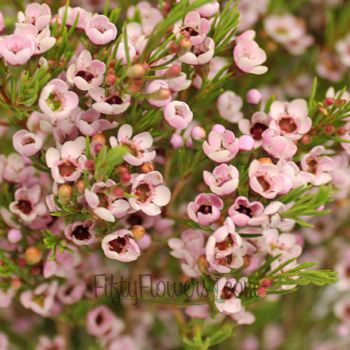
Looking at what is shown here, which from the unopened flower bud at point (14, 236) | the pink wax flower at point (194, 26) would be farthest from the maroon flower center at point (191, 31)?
the unopened flower bud at point (14, 236)

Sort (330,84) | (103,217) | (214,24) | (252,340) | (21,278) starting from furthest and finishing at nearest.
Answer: (252,340), (330,84), (21,278), (214,24), (103,217)

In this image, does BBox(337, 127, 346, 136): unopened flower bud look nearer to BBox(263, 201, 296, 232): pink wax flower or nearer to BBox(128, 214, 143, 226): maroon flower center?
BBox(263, 201, 296, 232): pink wax flower

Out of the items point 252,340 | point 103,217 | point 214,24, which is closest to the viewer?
point 103,217

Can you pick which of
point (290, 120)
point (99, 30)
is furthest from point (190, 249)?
point (99, 30)

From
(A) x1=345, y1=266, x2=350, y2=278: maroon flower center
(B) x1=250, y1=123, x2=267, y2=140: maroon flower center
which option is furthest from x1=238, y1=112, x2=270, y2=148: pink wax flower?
(A) x1=345, y1=266, x2=350, y2=278: maroon flower center

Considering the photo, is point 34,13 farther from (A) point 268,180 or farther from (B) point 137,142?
(A) point 268,180

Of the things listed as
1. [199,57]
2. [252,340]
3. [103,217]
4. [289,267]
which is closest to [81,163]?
[103,217]

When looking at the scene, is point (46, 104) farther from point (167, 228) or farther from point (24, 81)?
point (167, 228)
